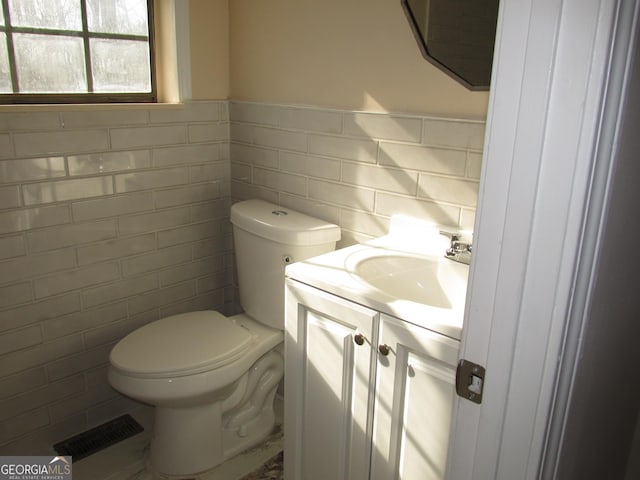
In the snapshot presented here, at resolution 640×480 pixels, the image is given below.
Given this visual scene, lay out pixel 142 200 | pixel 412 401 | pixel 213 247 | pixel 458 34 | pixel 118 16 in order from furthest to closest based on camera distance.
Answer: pixel 213 247, pixel 142 200, pixel 118 16, pixel 458 34, pixel 412 401

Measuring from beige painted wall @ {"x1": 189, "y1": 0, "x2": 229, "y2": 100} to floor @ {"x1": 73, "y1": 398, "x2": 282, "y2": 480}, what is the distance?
139cm

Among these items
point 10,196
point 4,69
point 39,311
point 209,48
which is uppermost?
point 209,48

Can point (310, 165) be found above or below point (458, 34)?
below

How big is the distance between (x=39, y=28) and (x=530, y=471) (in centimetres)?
194

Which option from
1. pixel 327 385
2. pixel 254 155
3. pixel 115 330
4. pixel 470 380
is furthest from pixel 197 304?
pixel 470 380

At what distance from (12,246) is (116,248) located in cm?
36

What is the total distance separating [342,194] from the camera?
196 cm

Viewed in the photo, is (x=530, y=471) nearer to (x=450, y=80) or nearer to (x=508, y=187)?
(x=508, y=187)

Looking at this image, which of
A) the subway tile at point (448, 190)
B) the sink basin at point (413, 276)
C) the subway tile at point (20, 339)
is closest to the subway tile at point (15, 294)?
the subway tile at point (20, 339)

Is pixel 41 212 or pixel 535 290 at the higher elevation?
pixel 535 290

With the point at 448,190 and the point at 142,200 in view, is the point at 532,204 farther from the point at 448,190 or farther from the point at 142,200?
the point at 142,200

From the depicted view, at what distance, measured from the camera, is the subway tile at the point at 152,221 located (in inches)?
82.4

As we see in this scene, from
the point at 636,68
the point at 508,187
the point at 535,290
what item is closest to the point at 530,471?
the point at 535,290

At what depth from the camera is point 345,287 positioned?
1.40m
